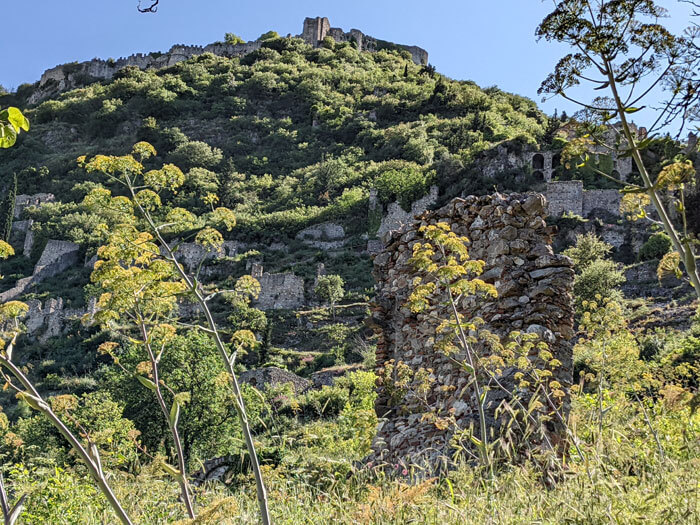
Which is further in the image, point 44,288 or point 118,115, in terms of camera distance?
point 118,115

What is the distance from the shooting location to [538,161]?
138 feet

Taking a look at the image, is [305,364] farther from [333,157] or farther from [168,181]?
[333,157]

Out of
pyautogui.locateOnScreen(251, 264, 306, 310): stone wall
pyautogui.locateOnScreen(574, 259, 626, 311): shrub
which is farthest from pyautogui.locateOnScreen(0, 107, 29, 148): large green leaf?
pyautogui.locateOnScreen(251, 264, 306, 310): stone wall

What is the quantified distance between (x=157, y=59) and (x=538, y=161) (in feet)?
235

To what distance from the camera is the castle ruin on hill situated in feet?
315

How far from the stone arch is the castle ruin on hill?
63.1m

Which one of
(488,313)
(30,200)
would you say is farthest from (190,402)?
(30,200)

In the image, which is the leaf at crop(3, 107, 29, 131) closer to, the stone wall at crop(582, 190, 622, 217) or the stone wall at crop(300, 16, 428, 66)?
the stone wall at crop(582, 190, 622, 217)

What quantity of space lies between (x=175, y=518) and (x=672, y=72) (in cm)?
288

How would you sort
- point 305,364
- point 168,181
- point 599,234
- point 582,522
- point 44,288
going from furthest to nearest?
point 44,288, point 599,234, point 305,364, point 168,181, point 582,522

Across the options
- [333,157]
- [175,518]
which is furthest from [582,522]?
[333,157]

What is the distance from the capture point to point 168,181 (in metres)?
3.64

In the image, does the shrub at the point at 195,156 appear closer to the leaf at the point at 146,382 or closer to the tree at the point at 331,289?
the tree at the point at 331,289

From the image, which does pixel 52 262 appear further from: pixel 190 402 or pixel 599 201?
pixel 599 201
